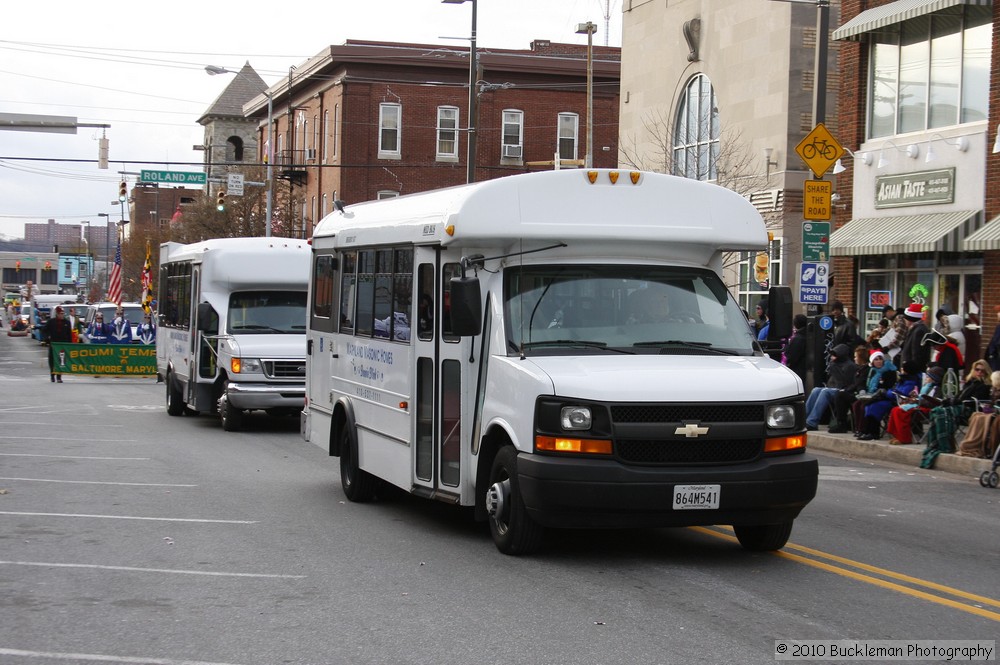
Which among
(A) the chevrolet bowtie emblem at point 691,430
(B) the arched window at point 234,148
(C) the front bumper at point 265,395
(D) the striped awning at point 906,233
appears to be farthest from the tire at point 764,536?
(B) the arched window at point 234,148

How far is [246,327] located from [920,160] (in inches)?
501

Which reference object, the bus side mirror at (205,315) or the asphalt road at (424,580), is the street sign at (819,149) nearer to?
the asphalt road at (424,580)

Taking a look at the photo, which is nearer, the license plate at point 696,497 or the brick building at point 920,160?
the license plate at point 696,497

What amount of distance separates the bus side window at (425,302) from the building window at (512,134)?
45.3 meters

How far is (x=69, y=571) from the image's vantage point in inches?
334

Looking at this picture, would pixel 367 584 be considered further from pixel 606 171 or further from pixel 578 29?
pixel 578 29

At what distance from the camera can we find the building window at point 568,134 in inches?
2168

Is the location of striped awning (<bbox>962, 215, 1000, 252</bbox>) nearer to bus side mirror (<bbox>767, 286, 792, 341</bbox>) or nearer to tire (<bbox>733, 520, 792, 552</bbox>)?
bus side mirror (<bbox>767, 286, 792, 341</bbox>)

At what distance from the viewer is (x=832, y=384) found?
18703 millimetres

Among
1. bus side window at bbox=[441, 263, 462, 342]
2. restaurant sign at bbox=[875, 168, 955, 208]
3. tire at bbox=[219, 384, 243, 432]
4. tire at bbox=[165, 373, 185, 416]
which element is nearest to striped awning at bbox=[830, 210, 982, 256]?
restaurant sign at bbox=[875, 168, 955, 208]

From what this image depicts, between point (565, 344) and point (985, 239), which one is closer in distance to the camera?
point (565, 344)

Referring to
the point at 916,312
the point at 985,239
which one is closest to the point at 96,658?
the point at 916,312

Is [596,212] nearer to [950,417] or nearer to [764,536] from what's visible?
[764,536]

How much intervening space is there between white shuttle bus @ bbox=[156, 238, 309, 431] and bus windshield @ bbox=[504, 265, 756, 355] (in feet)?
33.8
